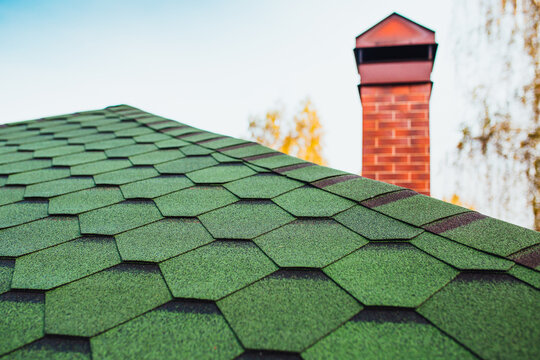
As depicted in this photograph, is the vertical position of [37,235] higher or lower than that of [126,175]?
lower

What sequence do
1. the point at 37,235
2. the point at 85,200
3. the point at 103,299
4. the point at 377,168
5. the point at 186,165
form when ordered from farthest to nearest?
the point at 377,168 < the point at 186,165 < the point at 85,200 < the point at 37,235 < the point at 103,299

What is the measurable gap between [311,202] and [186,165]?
3.45ft

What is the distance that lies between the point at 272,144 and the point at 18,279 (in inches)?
887

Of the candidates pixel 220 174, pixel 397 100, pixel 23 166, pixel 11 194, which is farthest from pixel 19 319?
pixel 397 100

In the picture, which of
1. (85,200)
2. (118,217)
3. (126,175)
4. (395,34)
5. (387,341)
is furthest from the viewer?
(395,34)

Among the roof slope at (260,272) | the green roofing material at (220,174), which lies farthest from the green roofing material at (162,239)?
the green roofing material at (220,174)

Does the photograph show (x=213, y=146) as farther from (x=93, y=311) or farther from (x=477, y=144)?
(x=477, y=144)

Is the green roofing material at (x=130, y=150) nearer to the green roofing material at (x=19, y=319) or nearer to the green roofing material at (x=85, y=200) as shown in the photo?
the green roofing material at (x=85, y=200)

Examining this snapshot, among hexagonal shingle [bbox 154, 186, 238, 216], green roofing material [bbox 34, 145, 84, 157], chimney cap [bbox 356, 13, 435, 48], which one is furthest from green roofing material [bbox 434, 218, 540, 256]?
green roofing material [bbox 34, 145, 84, 157]

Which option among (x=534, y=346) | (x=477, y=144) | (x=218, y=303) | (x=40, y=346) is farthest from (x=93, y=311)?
(x=477, y=144)

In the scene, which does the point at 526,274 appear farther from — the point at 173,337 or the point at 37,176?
the point at 37,176

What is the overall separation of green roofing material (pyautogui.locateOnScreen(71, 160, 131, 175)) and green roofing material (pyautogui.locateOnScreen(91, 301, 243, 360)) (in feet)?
5.38

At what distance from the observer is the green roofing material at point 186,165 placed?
2160 mm

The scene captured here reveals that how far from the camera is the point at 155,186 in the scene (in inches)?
75.8
